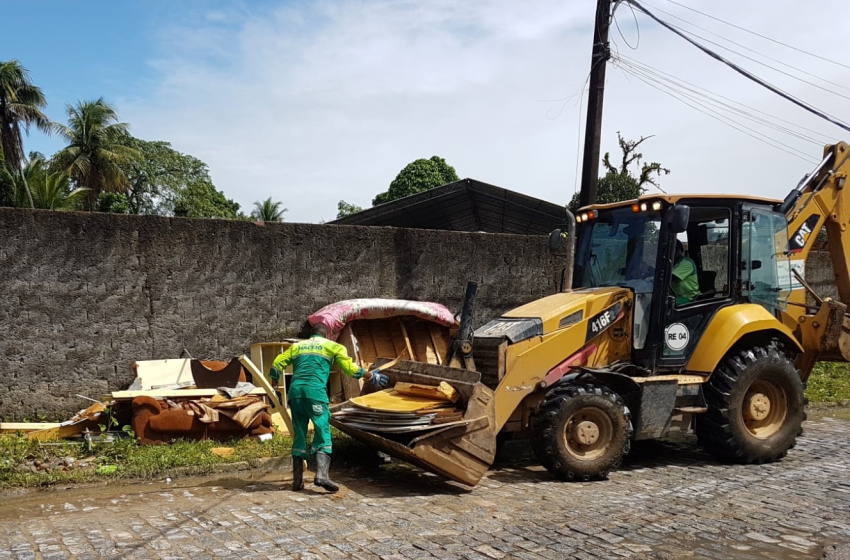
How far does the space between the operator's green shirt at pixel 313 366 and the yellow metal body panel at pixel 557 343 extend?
1.40 meters

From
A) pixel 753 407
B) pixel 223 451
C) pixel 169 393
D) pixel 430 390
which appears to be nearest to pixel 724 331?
pixel 753 407

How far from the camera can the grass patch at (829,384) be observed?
12.4 metres

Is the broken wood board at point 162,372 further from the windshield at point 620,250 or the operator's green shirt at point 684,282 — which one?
the operator's green shirt at point 684,282

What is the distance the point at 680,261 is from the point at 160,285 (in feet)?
20.5

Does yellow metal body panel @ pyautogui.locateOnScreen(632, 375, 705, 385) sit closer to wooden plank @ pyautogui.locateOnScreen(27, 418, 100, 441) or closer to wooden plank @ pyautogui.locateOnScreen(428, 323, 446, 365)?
wooden plank @ pyautogui.locateOnScreen(428, 323, 446, 365)

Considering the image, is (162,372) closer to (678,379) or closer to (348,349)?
(348,349)

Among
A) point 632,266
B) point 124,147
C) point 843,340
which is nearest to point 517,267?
point 632,266

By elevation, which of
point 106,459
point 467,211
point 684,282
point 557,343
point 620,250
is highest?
point 467,211

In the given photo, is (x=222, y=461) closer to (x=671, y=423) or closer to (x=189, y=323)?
(x=189, y=323)

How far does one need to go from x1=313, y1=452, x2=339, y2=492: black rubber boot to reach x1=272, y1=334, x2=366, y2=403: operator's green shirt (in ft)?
1.66

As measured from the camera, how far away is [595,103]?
39.4 feet

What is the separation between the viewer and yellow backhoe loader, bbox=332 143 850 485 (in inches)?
274

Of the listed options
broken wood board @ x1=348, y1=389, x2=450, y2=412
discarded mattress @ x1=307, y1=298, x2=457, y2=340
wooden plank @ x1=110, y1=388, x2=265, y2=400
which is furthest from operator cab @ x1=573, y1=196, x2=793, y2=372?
wooden plank @ x1=110, y1=388, x2=265, y2=400

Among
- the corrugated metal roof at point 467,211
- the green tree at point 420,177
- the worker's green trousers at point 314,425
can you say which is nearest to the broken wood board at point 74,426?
the worker's green trousers at point 314,425
